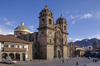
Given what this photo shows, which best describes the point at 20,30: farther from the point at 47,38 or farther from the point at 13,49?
the point at 13,49

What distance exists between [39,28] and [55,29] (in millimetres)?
8235

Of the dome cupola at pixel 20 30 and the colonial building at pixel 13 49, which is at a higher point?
the dome cupola at pixel 20 30

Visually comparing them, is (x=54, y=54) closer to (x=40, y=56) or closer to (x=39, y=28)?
(x=40, y=56)

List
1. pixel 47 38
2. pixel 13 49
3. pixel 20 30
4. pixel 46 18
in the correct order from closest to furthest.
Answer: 1. pixel 13 49
2. pixel 47 38
3. pixel 46 18
4. pixel 20 30

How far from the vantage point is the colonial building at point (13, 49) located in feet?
105

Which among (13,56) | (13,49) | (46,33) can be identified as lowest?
(13,56)

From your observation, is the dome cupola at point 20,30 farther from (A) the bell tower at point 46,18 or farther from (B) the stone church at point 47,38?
(A) the bell tower at point 46,18

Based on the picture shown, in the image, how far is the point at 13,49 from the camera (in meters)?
33.5

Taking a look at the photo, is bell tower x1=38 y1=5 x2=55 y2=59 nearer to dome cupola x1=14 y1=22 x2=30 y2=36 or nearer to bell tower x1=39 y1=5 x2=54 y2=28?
bell tower x1=39 y1=5 x2=54 y2=28

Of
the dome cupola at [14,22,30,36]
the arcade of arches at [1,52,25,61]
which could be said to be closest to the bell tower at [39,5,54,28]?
the arcade of arches at [1,52,25,61]

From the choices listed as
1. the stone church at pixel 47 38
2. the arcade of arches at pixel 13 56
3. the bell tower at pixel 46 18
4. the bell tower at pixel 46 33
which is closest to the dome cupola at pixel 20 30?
the stone church at pixel 47 38

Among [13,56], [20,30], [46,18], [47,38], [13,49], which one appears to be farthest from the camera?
[20,30]

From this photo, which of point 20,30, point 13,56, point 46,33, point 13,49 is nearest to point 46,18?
point 46,33

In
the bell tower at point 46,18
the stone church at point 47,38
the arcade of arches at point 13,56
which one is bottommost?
the arcade of arches at point 13,56
